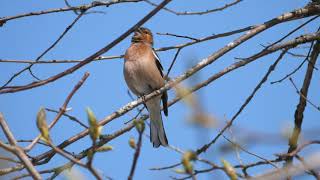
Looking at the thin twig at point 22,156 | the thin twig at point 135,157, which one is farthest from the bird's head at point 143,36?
the thin twig at point 135,157

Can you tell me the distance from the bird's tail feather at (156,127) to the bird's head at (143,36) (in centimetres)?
141

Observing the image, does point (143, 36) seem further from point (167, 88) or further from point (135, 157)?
point (135, 157)

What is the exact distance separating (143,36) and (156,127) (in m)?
1.96

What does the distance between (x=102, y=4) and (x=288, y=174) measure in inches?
151

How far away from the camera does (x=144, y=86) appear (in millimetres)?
8289

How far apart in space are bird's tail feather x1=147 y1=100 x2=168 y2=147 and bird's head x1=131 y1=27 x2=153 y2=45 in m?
1.41

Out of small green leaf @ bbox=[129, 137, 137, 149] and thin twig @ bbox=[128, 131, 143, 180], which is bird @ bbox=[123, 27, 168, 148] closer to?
small green leaf @ bbox=[129, 137, 137, 149]

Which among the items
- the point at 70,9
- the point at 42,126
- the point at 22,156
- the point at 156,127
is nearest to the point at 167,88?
the point at 70,9

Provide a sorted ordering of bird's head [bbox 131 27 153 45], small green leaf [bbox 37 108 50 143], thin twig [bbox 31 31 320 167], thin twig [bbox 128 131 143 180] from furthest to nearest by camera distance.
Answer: bird's head [bbox 131 27 153 45], thin twig [bbox 31 31 320 167], small green leaf [bbox 37 108 50 143], thin twig [bbox 128 131 143 180]

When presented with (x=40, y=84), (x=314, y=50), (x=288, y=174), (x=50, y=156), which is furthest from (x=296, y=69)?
(x=288, y=174)

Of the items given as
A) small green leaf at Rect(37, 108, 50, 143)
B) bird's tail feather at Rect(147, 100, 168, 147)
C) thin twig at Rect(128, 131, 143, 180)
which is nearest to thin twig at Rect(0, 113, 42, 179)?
small green leaf at Rect(37, 108, 50, 143)

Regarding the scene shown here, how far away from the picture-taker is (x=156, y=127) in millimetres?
8125

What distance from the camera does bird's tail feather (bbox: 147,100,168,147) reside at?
7.81 m

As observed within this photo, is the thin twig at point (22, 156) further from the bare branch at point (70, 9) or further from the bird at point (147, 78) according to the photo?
the bird at point (147, 78)
